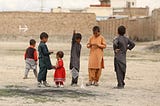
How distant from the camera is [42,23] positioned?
71375 millimetres

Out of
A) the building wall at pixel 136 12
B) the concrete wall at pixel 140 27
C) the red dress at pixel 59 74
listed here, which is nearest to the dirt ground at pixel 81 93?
the red dress at pixel 59 74

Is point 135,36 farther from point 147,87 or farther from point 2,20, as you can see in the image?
point 147,87

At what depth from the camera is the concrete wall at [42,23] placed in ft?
232

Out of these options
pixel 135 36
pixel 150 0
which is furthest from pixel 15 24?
pixel 150 0

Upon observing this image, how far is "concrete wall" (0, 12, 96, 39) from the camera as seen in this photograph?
7081 centimetres

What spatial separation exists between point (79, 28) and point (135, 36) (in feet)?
27.0

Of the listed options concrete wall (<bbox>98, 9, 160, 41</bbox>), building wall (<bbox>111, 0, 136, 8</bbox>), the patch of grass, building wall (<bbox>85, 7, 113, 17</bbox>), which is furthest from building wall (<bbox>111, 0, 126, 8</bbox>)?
the patch of grass

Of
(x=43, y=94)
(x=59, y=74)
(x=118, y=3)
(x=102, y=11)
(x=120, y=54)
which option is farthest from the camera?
(x=118, y=3)

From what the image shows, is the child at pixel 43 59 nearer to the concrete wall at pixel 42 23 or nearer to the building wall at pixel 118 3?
the concrete wall at pixel 42 23

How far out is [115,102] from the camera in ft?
42.9

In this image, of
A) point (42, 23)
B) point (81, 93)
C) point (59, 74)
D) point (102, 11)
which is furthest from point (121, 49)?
point (102, 11)

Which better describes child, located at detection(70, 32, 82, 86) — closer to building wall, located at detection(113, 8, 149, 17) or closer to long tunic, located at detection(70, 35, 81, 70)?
long tunic, located at detection(70, 35, 81, 70)

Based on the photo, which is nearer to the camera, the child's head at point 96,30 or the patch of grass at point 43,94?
the patch of grass at point 43,94

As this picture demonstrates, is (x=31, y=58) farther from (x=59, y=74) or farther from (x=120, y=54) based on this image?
(x=120, y=54)
